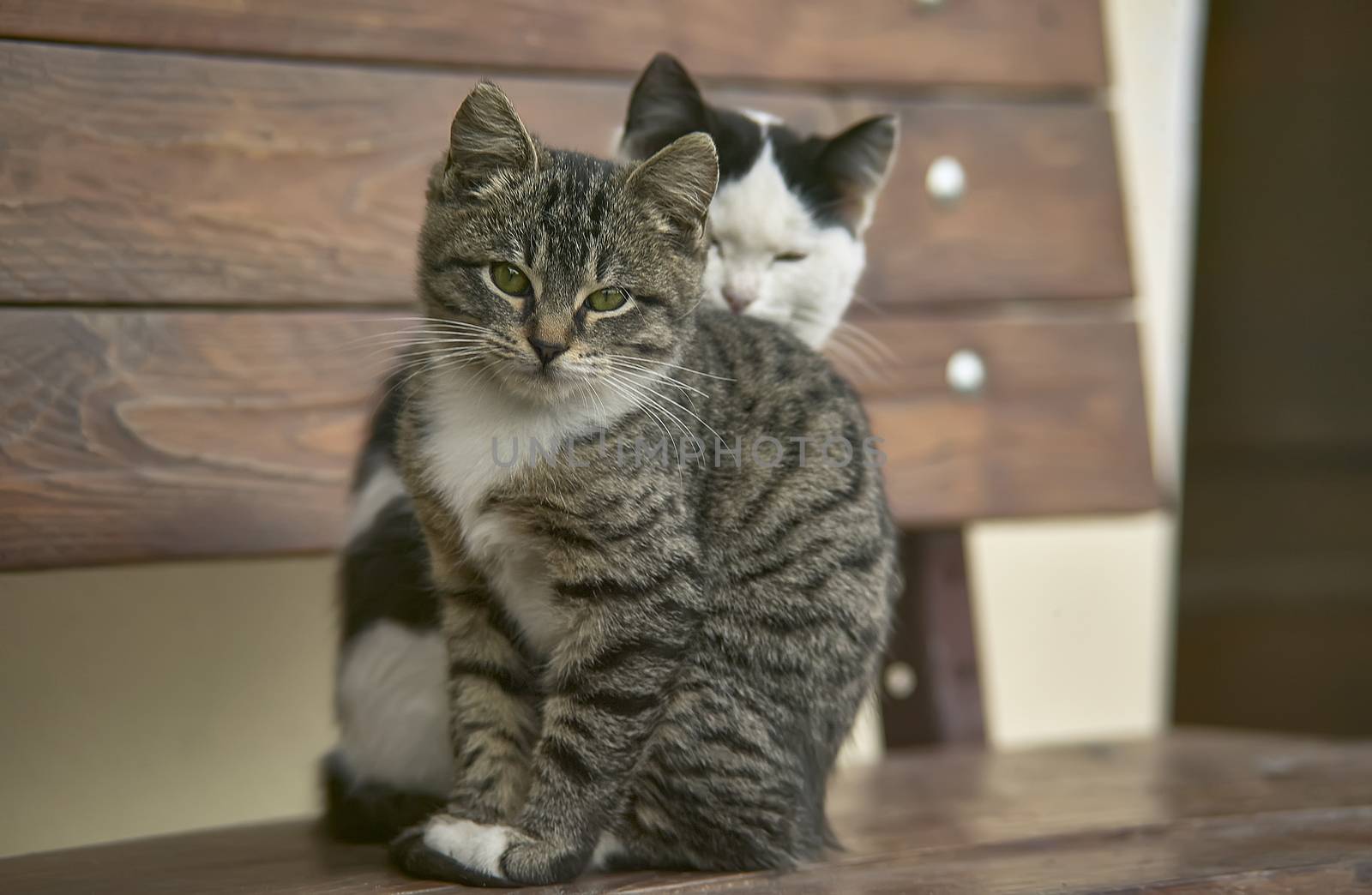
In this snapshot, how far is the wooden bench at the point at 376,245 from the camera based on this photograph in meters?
1.39

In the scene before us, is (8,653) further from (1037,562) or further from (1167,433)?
Answer: (1167,433)

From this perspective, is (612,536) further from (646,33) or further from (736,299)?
(646,33)

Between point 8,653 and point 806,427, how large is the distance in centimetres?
124

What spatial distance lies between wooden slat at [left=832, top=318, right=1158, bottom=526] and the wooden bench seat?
0.38 metres

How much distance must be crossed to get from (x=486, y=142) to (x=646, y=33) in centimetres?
61

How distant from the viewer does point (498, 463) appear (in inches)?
44.8

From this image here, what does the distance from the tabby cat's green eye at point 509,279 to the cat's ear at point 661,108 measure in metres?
0.37

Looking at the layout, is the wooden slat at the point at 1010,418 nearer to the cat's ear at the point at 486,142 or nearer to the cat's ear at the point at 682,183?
the cat's ear at the point at 682,183

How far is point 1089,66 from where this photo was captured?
1863 mm

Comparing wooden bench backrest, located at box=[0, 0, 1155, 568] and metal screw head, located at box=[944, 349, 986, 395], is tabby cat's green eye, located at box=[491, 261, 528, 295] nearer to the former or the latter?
wooden bench backrest, located at box=[0, 0, 1155, 568]

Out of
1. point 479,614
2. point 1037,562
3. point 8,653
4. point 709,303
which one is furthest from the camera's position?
point 1037,562

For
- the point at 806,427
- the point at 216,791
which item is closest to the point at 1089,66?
the point at 806,427

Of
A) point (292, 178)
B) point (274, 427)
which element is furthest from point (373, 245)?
point (274, 427)

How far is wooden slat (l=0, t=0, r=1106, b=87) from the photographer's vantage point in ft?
4.76
